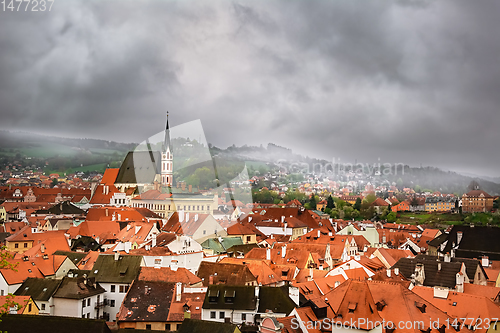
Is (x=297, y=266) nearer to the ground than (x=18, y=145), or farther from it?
nearer to the ground

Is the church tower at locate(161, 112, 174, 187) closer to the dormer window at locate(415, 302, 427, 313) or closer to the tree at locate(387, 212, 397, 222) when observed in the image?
the tree at locate(387, 212, 397, 222)

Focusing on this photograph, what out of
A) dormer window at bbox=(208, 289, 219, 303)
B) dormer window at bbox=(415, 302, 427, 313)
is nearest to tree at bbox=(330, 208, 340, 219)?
dormer window at bbox=(208, 289, 219, 303)

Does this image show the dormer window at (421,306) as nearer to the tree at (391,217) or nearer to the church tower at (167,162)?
the church tower at (167,162)

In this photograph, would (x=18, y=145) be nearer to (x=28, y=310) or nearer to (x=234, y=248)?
(x=234, y=248)

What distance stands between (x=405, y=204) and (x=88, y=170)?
121699mm

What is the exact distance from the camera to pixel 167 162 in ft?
322

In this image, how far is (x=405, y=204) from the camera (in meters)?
126

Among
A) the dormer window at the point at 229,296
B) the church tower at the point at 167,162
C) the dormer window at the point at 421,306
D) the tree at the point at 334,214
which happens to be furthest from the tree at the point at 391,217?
the dormer window at the point at 421,306

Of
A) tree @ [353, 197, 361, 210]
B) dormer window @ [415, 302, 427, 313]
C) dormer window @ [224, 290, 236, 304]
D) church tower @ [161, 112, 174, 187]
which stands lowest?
tree @ [353, 197, 361, 210]

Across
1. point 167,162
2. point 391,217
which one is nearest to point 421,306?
point 167,162

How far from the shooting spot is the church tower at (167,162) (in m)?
95.6

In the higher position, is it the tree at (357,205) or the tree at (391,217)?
the tree at (357,205)

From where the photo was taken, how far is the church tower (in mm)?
95562


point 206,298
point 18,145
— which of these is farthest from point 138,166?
point 18,145
